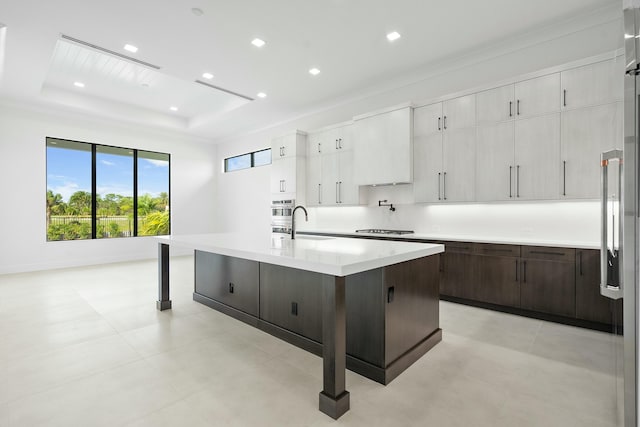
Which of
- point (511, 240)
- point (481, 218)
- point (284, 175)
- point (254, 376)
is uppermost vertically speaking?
point (284, 175)

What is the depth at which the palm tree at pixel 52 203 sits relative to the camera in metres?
6.28

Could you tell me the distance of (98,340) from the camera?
2.76 metres

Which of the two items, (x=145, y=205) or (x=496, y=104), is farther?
(x=145, y=205)

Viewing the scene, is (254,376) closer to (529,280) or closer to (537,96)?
(529,280)

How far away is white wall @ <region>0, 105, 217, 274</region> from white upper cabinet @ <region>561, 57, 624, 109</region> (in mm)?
7962

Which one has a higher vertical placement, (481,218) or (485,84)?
(485,84)

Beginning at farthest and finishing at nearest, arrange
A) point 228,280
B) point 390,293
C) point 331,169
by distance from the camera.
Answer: point 331,169
point 228,280
point 390,293

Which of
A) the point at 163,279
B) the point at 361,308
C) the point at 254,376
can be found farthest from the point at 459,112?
the point at 163,279

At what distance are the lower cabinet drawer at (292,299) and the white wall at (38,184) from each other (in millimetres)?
5784

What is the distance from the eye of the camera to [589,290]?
2988 mm

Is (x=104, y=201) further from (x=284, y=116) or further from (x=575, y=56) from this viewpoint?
(x=575, y=56)

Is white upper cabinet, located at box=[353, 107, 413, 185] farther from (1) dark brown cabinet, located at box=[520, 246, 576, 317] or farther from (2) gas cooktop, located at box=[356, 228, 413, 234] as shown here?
(1) dark brown cabinet, located at box=[520, 246, 576, 317]

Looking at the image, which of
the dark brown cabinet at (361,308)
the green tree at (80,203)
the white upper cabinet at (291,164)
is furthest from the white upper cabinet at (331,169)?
the green tree at (80,203)

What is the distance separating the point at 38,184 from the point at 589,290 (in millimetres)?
8800
